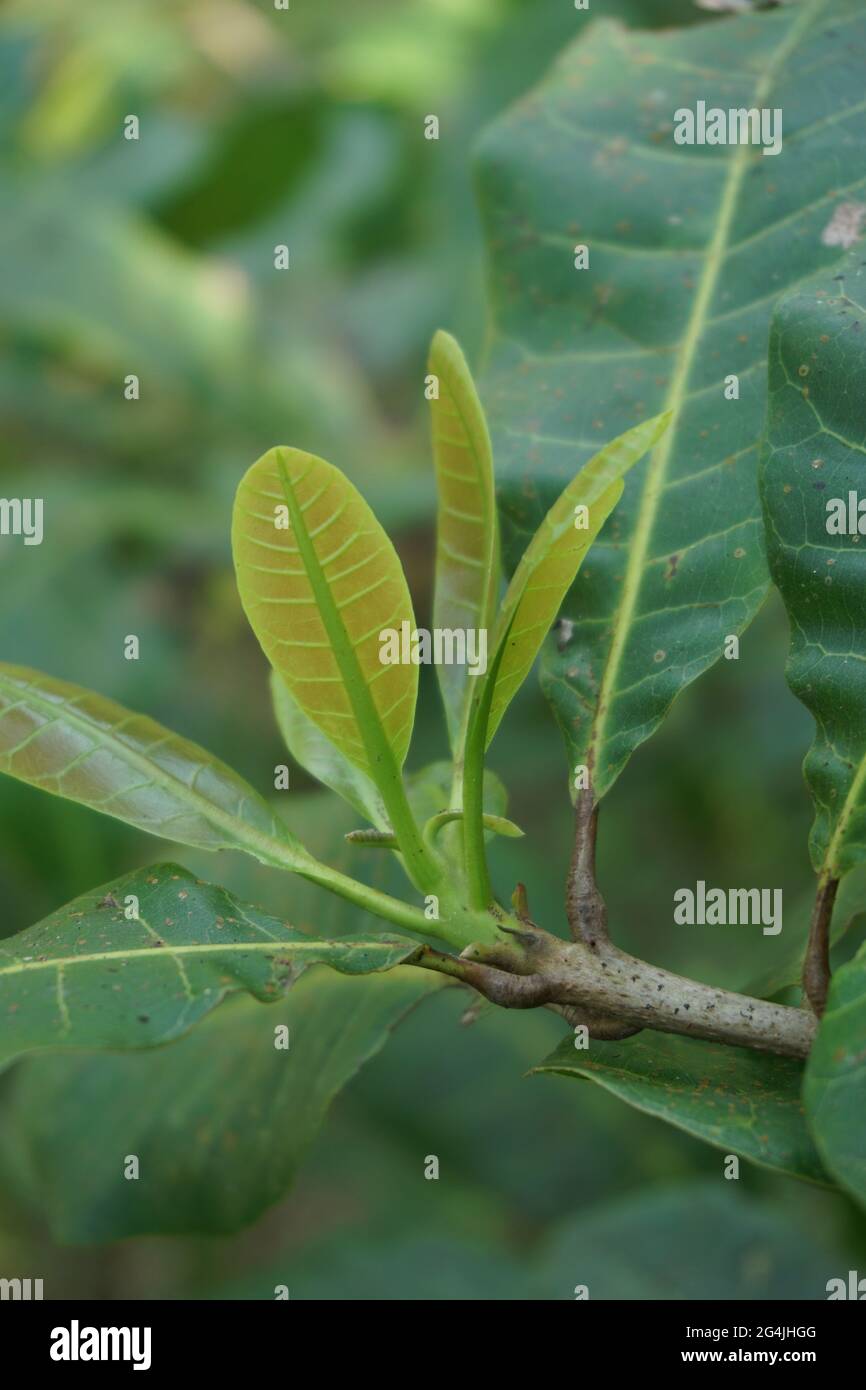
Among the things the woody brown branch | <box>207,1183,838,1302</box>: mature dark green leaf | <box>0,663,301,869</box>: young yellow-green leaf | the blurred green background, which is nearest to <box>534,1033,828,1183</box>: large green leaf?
the woody brown branch

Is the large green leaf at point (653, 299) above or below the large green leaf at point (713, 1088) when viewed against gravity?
above

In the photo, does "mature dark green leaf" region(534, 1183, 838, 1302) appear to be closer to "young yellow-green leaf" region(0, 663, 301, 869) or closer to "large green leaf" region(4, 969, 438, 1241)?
"large green leaf" region(4, 969, 438, 1241)

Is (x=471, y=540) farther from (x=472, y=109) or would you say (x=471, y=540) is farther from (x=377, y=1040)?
(x=472, y=109)

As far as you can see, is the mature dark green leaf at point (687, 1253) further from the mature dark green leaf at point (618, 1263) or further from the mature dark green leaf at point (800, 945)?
the mature dark green leaf at point (800, 945)

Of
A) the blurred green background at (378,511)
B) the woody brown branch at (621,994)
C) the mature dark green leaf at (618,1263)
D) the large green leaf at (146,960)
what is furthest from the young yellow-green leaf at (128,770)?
the mature dark green leaf at (618,1263)

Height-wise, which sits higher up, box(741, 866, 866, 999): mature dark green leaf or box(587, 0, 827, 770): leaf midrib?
box(587, 0, 827, 770): leaf midrib
